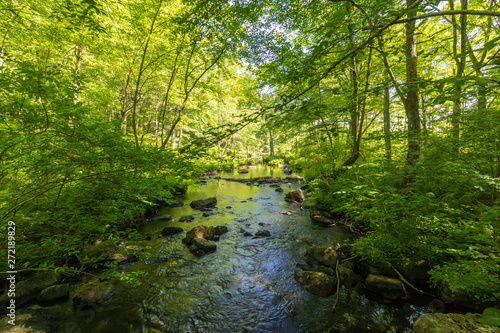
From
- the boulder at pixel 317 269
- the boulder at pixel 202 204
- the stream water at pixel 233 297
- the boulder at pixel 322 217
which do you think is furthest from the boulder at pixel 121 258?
the boulder at pixel 322 217

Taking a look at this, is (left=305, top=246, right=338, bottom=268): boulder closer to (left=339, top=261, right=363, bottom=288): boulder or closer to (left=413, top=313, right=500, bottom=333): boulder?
(left=339, top=261, right=363, bottom=288): boulder

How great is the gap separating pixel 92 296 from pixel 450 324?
6.16 metres

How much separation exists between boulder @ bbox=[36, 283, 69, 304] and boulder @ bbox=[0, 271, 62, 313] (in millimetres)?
195

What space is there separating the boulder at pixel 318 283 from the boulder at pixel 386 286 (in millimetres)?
735

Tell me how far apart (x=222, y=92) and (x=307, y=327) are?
9.35m

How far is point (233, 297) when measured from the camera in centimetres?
421

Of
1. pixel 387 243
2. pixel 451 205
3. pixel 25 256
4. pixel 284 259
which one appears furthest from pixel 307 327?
pixel 25 256

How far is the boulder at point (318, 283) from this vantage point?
13.6 feet

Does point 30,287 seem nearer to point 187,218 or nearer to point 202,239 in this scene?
point 202,239

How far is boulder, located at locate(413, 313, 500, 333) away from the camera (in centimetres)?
254

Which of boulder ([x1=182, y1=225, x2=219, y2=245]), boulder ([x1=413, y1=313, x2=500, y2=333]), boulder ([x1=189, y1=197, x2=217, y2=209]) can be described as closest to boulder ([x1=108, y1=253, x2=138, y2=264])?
boulder ([x1=182, y1=225, x2=219, y2=245])

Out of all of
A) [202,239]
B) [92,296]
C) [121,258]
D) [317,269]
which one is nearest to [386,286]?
[317,269]

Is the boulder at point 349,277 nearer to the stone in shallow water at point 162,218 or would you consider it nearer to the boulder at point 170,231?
the boulder at point 170,231

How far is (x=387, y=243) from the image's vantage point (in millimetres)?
4320
